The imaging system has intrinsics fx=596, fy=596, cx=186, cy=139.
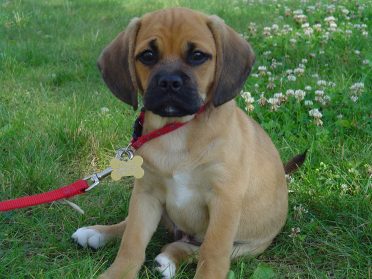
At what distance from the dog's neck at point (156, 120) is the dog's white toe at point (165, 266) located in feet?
2.15

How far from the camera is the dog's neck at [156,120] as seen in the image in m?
3.04

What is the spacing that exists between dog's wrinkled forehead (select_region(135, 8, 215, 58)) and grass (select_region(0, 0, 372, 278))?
3.65ft

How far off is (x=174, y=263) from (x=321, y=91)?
2.35 m

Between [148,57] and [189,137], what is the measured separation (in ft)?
1.45

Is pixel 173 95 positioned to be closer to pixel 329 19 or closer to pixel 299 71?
pixel 299 71

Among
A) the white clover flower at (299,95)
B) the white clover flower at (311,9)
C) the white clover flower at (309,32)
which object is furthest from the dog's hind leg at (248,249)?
the white clover flower at (311,9)

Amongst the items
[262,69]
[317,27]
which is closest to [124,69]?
[262,69]

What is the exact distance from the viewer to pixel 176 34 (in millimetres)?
2838

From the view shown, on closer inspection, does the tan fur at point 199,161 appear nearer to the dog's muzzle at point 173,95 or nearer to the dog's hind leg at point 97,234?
the dog's muzzle at point 173,95

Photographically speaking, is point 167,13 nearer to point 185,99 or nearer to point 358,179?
point 185,99

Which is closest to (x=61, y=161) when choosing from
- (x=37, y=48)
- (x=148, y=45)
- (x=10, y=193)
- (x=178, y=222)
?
(x=10, y=193)

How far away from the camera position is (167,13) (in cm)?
294

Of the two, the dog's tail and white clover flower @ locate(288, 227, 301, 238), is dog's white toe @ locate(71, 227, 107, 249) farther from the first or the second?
the dog's tail

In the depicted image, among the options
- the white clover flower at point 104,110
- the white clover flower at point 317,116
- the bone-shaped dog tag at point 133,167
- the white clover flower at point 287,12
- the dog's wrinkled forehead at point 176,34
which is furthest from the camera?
the white clover flower at point 287,12
